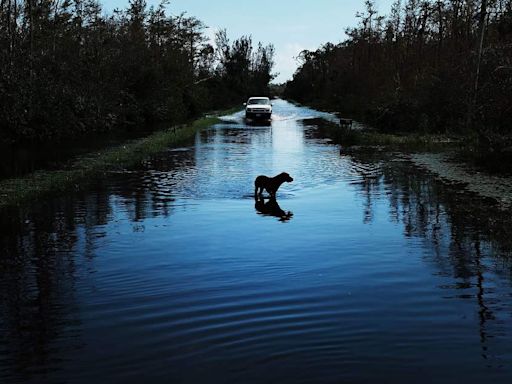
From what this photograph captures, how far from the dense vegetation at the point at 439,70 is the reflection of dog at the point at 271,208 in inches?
254

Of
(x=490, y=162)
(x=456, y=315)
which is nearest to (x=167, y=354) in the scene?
(x=456, y=315)

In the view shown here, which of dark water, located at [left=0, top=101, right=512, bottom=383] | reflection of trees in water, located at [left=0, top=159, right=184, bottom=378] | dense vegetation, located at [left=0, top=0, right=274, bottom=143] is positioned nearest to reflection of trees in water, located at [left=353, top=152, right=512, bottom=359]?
dark water, located at [left=0, top=101, right=512, bottom=383]

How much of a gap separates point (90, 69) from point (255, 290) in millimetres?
28848

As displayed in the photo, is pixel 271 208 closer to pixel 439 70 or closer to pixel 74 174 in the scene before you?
pixel 74 174

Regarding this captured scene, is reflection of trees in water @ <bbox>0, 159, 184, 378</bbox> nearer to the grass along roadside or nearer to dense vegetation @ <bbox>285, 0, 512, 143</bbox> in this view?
the grass along roadside

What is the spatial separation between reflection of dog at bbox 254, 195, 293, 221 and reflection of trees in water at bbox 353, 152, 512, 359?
1369 mm

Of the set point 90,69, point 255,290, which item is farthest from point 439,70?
point 255,290

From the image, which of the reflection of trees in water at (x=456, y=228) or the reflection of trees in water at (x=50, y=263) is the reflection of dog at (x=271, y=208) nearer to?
the reflection of trees in water at (x=456, y=228)

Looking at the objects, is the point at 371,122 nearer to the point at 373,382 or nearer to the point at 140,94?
the point at 140,94

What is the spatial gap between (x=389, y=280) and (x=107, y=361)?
3.37m

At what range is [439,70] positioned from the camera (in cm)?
2798

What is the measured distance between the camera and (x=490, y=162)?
15.1 metres

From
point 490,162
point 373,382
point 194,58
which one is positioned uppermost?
point 194,58

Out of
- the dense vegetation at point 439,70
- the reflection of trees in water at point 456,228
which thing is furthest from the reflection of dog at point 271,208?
the dense vegetation at point 439,70
